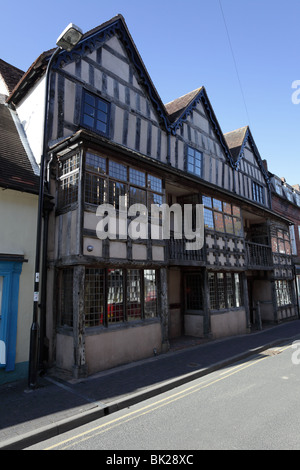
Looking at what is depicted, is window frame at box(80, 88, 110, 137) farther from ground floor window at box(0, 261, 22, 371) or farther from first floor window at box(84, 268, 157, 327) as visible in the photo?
ground floor window at box(0, 261, 22, 371)

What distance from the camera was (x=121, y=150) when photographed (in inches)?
352

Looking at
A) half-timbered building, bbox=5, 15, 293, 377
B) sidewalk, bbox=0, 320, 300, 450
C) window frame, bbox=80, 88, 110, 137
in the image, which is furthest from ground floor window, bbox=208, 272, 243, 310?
window frame, bbox=80, 88, 110, 137

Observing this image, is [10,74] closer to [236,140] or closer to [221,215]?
[221,215]

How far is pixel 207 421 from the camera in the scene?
4.85m

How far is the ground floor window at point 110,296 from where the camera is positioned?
26.9 ft

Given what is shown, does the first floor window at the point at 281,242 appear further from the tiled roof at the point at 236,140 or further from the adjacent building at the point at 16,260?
the adjacent building at the point at 16,260

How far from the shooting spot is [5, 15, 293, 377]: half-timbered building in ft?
26.8

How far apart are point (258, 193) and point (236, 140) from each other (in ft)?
13.3

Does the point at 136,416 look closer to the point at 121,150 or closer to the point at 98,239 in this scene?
the point at 98,239

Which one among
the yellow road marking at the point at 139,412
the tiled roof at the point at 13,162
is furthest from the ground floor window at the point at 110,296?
the yellow road marking at the point at 139,412

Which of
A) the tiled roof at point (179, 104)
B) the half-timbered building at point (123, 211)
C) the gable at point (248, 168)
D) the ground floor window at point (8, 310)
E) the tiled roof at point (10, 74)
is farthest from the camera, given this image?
the gable at point (248, 168)

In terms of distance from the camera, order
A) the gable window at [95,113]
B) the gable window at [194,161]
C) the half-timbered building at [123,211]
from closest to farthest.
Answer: the half-timbered building at [123,211]
the gable window at [95,113]
the gable window at [194,161]

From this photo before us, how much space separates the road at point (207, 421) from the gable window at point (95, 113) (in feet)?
29.5

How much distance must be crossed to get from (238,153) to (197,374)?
596 inches
